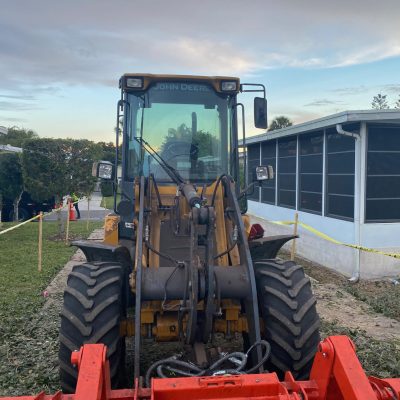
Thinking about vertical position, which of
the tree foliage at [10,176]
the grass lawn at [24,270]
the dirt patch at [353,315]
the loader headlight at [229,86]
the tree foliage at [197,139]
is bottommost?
the dirt patch at [353,315]

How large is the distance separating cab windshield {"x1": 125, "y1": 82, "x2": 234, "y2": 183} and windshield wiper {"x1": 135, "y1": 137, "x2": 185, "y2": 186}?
0.12 ft

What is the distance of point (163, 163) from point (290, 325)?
91.1 inches

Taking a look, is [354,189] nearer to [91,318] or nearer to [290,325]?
[290,325]

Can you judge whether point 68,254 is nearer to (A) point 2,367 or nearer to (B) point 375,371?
(A) point 2,367

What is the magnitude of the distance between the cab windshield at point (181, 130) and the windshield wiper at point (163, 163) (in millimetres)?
36

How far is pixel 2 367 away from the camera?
17.1ft

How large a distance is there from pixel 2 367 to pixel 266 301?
9.68 feet

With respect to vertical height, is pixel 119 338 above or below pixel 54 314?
above

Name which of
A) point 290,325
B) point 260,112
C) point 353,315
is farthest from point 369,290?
point 290,325

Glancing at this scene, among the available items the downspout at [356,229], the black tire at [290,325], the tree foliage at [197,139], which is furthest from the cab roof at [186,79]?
the downspout at [356,229]

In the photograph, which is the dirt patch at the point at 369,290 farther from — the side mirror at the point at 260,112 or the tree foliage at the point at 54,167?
the tree foliage at the point at 54,167

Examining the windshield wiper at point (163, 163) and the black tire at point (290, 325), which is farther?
the windshield wiper at point (163, 163)

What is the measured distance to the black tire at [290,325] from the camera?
4152mm

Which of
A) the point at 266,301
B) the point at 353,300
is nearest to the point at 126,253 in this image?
the point at 266,301
